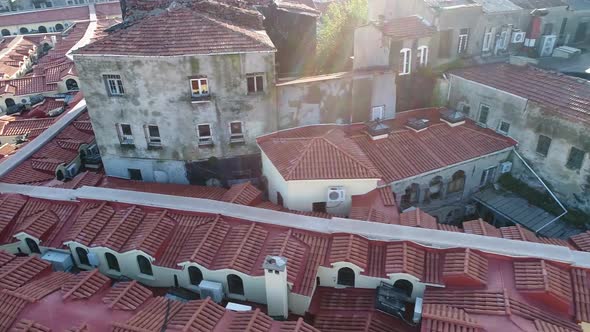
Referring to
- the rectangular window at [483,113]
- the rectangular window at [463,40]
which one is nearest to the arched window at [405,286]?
the rectangular window at [483,113]

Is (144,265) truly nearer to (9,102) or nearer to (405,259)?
(405,259)

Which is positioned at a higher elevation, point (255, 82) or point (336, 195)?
A: point (255, 82)

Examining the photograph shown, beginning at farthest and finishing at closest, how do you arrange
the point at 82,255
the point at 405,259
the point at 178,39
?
1. the point at 178,39
2. the point at 82,255
3. the point at 405,259

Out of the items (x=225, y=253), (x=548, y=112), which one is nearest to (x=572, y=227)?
(x=548, y=112)

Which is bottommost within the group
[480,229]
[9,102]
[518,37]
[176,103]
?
[9,102]

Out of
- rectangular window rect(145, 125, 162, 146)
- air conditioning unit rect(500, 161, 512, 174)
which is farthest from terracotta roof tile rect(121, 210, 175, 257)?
air conditioning unit rect(500, 161, 512, 174)

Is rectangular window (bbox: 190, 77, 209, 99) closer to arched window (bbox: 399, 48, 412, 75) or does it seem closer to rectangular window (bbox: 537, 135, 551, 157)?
arched window (bbox: 399, 48, 412, 75)

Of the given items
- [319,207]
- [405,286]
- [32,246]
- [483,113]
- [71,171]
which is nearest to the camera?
[405,286]

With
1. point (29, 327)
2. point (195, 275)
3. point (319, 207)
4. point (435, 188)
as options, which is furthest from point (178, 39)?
point (435, 188)
